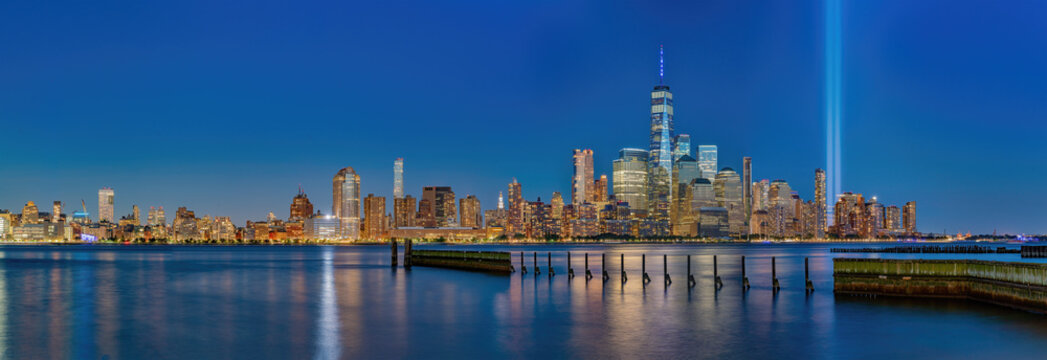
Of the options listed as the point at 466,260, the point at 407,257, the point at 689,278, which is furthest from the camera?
the point at 407,257

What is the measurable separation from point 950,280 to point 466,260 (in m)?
40.5

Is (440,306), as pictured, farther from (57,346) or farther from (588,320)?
(57,346)

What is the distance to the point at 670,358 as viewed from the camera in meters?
21.2

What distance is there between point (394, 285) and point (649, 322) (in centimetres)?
2559

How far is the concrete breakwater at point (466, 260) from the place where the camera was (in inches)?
2425

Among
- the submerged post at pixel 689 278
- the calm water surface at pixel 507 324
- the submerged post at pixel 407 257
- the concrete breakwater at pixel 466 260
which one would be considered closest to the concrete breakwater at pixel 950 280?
the calm water surface at pixel 507 324

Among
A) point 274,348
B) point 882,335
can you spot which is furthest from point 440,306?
point 882,335

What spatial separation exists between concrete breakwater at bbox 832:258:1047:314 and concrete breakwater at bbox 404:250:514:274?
28445 millimetres

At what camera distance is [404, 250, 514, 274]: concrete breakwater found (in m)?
61.6

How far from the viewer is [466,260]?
Answer: 221 feet

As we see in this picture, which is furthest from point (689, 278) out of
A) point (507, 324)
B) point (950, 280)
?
point (507, 324)

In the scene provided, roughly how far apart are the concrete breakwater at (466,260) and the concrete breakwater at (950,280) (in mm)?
28445

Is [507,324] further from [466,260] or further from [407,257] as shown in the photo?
[407,257]

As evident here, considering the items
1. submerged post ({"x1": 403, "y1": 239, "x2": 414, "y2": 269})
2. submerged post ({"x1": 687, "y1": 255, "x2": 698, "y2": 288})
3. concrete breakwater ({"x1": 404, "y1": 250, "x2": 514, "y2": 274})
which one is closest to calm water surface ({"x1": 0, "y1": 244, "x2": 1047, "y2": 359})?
submerged post ({"x1": 687, "y1": 255, "x2": 698, "y2": 288})
